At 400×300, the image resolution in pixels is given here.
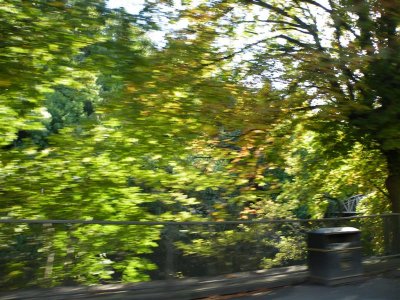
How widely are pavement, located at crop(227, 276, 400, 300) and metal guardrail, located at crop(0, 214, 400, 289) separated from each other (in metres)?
0.73

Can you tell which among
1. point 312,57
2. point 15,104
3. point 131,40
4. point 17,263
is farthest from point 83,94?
point 17,263

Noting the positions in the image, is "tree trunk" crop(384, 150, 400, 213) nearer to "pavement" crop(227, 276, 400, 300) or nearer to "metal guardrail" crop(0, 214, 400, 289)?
"metal guardrail" crop(0, 214, 400, 289)

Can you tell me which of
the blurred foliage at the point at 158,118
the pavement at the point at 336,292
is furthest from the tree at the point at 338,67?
the pavement at the point at 336,292

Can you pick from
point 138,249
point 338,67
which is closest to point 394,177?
point 338,67

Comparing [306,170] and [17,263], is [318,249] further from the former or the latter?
[306,170]

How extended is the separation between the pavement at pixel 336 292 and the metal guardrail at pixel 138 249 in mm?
730

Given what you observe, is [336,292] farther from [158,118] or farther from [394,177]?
[394,177]

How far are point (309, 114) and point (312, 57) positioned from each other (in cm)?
222

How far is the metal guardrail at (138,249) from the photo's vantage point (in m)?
6.29

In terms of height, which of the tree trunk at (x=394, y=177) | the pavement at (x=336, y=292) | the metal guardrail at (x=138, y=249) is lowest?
the pavement at (x=336, y=292)

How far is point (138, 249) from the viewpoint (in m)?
7.15

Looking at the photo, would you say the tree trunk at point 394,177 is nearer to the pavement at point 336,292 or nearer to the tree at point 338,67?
the tree at point 338,67

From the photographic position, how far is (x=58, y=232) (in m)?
6.55

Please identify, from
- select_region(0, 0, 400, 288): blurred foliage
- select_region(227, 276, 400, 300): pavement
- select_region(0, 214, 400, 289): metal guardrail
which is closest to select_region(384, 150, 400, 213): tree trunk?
select_region(0, 0, 400, 288): blurred foliage
